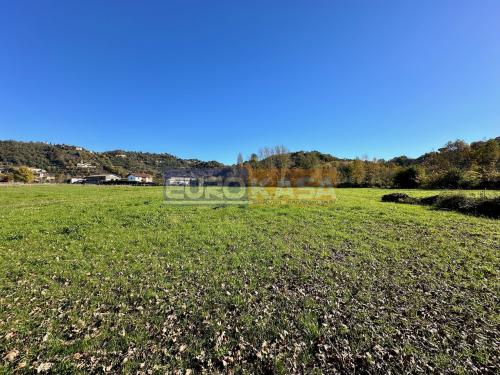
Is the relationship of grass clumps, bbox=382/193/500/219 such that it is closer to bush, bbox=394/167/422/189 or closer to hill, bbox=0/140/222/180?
bush, bbox=394/167/422/189

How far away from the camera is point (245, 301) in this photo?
6.09m

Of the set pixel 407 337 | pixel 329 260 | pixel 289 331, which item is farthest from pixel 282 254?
pixel 407 337

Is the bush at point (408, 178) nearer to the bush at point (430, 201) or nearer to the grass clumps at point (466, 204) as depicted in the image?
the bush at point (430, 201)

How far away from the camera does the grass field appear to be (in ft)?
13.8

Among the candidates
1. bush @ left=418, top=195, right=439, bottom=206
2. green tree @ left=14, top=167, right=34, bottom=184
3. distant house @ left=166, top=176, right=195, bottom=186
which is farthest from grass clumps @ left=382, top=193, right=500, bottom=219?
green tree @ left=14, top=167, right=34, bottom=184

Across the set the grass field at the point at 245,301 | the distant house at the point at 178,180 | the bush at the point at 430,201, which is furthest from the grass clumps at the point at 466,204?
the distant house at the point at 178,180

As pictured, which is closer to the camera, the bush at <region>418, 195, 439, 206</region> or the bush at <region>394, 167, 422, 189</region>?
the bush at <region>418, 195, 439, 206</region>

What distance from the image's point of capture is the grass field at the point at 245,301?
4191 mm

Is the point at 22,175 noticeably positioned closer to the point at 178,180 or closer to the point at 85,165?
the point at 85,165

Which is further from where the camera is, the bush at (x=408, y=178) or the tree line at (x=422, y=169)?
the bush at (x=408, y=178)

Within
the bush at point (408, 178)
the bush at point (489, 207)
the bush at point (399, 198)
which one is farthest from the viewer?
the bush at point (408, 178)

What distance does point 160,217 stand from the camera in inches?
603

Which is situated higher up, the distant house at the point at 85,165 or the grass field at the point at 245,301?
the distant house at the point at 85,165

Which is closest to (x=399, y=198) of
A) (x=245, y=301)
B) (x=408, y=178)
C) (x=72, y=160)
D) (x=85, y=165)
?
(x=245, y=301)
